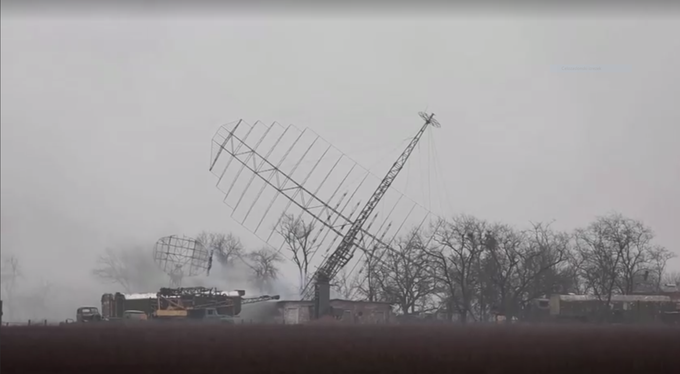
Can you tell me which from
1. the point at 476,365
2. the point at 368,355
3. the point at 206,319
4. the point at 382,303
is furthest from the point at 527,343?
the point at 382,303

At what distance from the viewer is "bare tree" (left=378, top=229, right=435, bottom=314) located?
98.3m

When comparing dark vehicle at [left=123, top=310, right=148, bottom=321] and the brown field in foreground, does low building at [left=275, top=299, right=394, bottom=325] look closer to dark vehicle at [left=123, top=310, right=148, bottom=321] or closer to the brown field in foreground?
dark vehicle at [left=123, top=310, right=148, bottom=321]

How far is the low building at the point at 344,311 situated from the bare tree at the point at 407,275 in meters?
5.23

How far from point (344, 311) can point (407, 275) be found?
33.3 ft

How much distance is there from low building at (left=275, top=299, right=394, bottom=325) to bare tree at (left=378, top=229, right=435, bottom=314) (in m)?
5.23

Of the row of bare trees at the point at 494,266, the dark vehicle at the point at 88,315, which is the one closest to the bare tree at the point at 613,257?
the row of bare trees at the point at 494,266

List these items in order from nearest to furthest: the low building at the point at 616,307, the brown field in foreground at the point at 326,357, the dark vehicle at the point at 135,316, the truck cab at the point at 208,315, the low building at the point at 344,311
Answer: the brown field in foreground at the point at 326,357 < the truck cab at the point at 208,315 < the dark vehicle at the point at 135,316 < the low building at the point at 344,311 < the low building at the point at 616,307

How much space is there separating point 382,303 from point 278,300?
11.4 meters

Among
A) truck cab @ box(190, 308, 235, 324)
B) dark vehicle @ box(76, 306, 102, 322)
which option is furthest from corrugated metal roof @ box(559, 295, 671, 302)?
dark vehicle @ box(76, 306, 102, 322)

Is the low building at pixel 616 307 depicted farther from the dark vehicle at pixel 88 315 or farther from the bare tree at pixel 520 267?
the dark vehicle at pixel 88 315

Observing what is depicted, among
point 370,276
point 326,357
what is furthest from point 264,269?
point 326,357

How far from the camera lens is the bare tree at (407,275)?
323 ft

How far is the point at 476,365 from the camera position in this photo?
2795cm

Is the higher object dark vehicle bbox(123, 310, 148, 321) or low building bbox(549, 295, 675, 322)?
dark vehicle bbox(123, 310, 148, 321)
